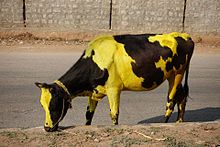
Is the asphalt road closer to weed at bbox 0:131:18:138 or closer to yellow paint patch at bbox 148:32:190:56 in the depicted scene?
weed at bbox 0:131:18:138

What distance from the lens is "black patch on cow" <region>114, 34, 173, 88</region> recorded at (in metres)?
5.55

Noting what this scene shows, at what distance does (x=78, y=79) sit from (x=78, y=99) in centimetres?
295

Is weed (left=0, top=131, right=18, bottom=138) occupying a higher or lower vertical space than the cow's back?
lower

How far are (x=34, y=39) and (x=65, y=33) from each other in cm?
122

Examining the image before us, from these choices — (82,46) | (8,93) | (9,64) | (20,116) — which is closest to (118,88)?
(20,116)

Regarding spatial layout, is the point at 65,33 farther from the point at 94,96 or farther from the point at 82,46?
the point at 94,96


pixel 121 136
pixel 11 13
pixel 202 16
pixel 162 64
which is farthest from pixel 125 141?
pixel 202 16

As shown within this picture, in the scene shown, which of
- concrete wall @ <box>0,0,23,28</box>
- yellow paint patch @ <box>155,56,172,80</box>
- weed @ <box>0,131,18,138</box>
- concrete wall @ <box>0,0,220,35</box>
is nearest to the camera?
weed @ <box>0,131,18,138</box>

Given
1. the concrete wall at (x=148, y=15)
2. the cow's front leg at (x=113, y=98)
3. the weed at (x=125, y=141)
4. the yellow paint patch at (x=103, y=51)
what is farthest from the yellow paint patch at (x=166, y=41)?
the concrete wall at (x=148, y=15)

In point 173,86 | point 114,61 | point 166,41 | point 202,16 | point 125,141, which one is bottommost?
point 125,141

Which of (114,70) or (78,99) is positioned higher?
(114,70)

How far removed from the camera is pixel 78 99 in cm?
814

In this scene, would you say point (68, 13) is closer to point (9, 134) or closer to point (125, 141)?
point (9, 134)

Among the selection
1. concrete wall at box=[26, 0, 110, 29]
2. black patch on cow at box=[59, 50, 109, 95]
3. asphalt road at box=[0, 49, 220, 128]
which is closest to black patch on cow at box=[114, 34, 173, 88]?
black patch on cow at box=[59, 50, 109, 95]
